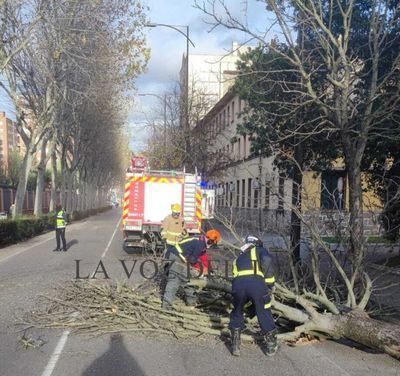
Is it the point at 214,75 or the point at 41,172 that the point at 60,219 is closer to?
the point at 214,75

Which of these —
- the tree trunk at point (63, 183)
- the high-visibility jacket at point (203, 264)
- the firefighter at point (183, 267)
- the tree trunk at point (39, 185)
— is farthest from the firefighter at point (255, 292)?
the tree trunk at point (63, 183)

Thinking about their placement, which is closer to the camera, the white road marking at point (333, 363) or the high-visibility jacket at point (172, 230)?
the white road marking at point (333, 363)

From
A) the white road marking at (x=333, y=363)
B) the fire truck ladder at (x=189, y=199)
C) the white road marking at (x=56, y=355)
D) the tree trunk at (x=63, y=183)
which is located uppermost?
the tree trunk at (x=63, y=183)

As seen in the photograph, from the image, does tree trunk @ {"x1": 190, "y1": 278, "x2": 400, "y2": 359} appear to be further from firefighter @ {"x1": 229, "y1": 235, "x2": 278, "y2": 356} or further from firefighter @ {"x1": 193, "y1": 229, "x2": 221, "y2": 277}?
firefighter @ {"x1": 193, "y1": 229, "x2": 221, "y2": 277}

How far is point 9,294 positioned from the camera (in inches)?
368

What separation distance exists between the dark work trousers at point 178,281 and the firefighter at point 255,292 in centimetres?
178

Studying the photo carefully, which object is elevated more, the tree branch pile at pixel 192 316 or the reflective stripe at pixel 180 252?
the reflective stripe at pixel 180 252

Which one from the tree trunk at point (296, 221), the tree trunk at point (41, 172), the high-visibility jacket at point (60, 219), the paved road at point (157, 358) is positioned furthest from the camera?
the tree trunk at point (41, 172)

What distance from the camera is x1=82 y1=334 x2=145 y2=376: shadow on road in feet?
17.3

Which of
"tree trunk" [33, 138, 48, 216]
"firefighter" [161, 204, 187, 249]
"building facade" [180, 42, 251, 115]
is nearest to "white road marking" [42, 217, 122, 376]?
"firefighter" [161, 204, 187, 249]

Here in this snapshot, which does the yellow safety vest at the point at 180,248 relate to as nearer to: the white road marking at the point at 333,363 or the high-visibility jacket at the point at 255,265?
the high-visibility jacket at the point at 255,265

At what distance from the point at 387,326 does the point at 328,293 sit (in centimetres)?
260

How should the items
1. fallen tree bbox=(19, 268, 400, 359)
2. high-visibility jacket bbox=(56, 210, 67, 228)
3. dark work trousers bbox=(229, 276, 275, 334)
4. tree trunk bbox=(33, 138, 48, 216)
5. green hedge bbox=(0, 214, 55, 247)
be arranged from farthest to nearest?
tree trunk bbox=(33, 138, 48, 216) < green hedge bbox=(0, 214, 55, 247) < high-visibility jacket bbox=(56, 210, 67, 228) < fallen tree bbox=(19, 268, 400, 359) < dark work trousers bbox=(229, 276, 275, 334)

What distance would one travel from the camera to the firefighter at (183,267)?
300 inches
